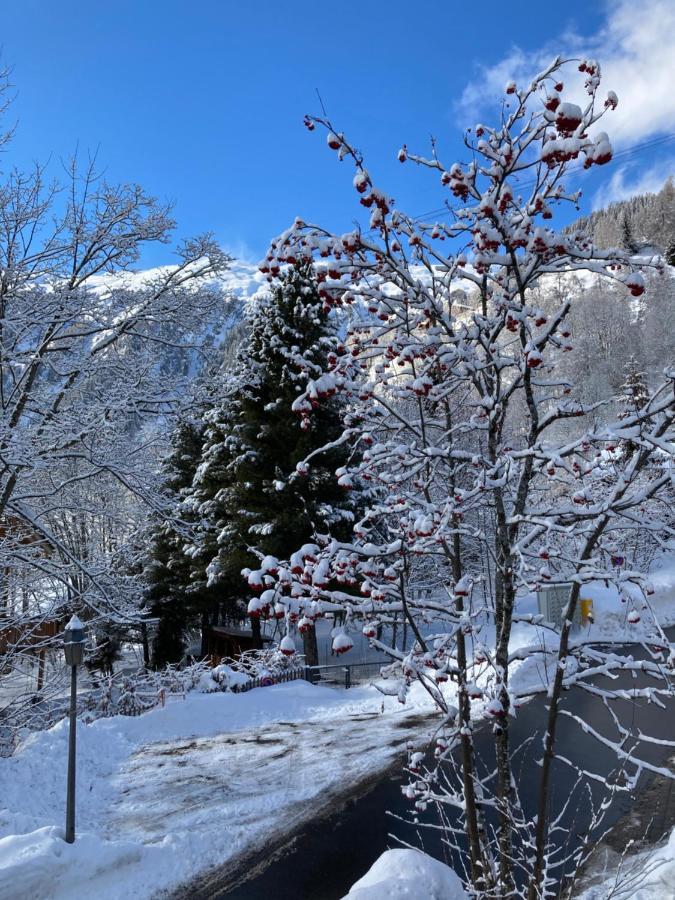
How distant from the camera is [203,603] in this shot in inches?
877

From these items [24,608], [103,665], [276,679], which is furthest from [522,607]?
[24,608]

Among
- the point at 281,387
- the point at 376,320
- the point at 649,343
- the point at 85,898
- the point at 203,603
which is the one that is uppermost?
the point at 649,343

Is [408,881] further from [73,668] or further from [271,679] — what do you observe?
[271,679]

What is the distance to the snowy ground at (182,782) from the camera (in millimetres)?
6938

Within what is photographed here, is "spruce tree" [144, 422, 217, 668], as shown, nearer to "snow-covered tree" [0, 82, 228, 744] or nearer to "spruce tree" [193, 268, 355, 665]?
"spruce tree" [193, 268, 355, 665]

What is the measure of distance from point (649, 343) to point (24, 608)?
6661cm

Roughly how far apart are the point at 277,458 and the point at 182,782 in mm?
9873

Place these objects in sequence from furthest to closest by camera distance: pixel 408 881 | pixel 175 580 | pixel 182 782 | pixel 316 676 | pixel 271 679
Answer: pixel 175 580 < pixel 316 676 < pixel 271 679 < pixel 182 782 < pixel 408 881

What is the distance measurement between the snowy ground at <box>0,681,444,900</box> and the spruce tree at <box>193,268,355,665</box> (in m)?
4.18

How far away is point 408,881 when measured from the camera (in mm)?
Result: 3193

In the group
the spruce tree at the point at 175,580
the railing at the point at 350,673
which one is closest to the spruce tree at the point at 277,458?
the railing at the point at 350,673

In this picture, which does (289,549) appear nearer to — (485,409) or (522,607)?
(522,607)

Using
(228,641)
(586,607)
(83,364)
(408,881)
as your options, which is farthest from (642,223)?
(408,881)

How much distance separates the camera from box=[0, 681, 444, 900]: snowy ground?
6938 millimetres
